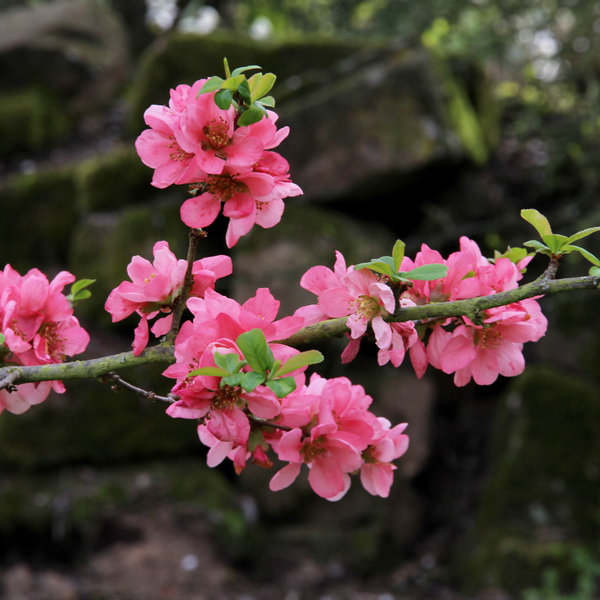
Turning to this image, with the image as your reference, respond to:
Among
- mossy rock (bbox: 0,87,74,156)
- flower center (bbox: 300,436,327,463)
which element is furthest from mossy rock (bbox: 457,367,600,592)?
mossy rock (bbox: 0,87,74,156)

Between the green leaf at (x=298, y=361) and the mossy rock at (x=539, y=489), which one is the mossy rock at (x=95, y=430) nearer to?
the mossy rock at (x=539, y=489)

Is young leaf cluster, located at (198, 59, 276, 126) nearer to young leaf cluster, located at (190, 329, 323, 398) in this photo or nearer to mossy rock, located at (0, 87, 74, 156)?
young leaf cluster, located at (190, 329, 323, 398)

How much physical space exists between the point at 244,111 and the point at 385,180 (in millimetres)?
3275

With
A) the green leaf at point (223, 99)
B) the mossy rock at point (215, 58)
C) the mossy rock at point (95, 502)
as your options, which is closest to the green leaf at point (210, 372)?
the green leaf at point (223, 99)

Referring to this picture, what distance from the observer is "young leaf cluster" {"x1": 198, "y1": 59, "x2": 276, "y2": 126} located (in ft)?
2.34

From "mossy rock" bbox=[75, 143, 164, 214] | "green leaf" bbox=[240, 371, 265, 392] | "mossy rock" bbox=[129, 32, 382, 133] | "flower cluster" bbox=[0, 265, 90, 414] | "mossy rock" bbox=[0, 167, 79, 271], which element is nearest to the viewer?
"green leaf" bbox=[240, 371, 265, 392]

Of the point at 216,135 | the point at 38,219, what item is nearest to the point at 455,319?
the point at 216,135

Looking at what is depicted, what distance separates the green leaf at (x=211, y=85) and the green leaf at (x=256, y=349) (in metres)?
0.24

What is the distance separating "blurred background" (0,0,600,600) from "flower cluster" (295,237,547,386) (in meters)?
2.55

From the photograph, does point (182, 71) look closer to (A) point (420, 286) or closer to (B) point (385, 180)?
(B) point (385, 180)

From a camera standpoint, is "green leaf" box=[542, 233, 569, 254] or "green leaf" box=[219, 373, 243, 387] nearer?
"green leaf" box=[219, 373, 243, 387]

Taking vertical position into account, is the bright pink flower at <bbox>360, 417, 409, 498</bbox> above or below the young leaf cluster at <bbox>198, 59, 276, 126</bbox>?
below

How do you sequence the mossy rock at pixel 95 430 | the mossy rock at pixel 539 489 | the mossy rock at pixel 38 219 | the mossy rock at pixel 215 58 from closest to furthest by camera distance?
1. the mossy rock at pixel 539 489
2. the mossy rock at pixel 95 430
3. the mossy rock at pixel 38 219
4. the mossy rock at pixel 215 58

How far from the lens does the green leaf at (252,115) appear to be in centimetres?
73
